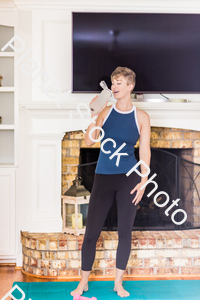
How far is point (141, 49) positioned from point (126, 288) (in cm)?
167

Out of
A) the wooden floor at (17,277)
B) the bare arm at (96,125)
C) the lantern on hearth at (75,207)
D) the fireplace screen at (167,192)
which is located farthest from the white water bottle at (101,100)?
the wooden floor at (17,277)

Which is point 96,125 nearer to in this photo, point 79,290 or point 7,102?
point 79,290

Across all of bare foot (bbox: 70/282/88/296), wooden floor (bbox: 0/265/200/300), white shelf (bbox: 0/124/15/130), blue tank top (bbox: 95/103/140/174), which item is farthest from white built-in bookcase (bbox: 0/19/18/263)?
blue tank top (bbox: 95/103/140/174)

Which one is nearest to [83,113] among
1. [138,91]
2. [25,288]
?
[138,91]

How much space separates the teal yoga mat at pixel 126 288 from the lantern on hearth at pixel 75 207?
1.27 ft

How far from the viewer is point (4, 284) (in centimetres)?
204

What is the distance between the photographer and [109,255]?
2160 millimetres

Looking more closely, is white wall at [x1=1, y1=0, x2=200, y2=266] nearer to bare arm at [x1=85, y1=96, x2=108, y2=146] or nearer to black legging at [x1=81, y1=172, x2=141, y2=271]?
bare arm at [x1=85, y1=96, x2=108, y2=146]

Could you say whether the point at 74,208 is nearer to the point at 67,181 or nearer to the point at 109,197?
the point at 67,181

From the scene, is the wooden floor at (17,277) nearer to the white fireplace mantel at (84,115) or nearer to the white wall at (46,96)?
the white wall at (46,96)

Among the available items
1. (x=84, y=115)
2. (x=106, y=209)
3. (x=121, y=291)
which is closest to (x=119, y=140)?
(x=106, y=209)

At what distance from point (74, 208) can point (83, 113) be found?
2.37 ft

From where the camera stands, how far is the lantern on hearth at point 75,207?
2.20 m

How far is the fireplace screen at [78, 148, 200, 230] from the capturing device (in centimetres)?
249
